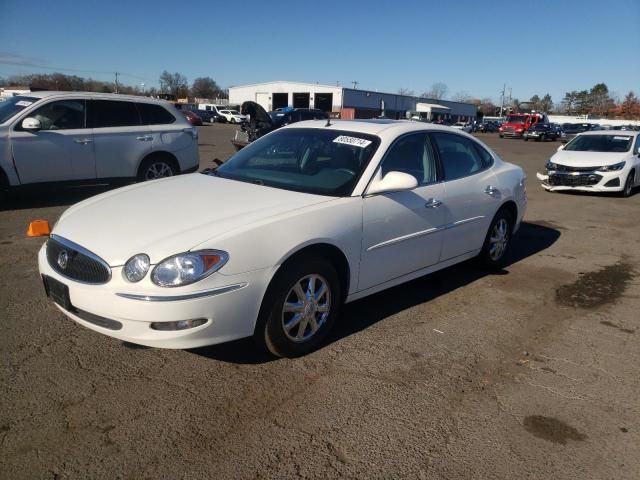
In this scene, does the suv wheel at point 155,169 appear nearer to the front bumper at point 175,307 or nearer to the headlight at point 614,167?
the front bumper at point 175,307

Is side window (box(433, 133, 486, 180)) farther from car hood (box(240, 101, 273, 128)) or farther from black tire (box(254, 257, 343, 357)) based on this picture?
car hood (box(240, 101, 273, 128))

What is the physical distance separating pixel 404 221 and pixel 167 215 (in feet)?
5.89

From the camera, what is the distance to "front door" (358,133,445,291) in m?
3.77

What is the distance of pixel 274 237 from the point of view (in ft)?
10.2

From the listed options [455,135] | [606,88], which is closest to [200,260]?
[455,135]

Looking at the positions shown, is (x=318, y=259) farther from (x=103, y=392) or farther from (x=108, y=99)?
(x=108, y=99)

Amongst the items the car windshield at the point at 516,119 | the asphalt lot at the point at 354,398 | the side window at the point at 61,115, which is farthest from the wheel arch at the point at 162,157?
the car windshield at the point at 516,119

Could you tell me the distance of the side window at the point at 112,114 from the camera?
25.9 feet

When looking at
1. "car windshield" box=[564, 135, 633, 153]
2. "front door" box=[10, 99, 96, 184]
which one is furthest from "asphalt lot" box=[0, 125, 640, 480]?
"car windshield" box=[564, 135, 633, 153]

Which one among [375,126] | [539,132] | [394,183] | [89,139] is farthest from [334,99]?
[394,183]

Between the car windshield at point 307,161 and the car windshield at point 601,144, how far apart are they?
997cm

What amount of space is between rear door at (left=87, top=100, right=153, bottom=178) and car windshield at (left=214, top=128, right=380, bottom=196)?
417 centimetres

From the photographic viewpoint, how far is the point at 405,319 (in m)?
4.18

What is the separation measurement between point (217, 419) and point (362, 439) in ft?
2.60
